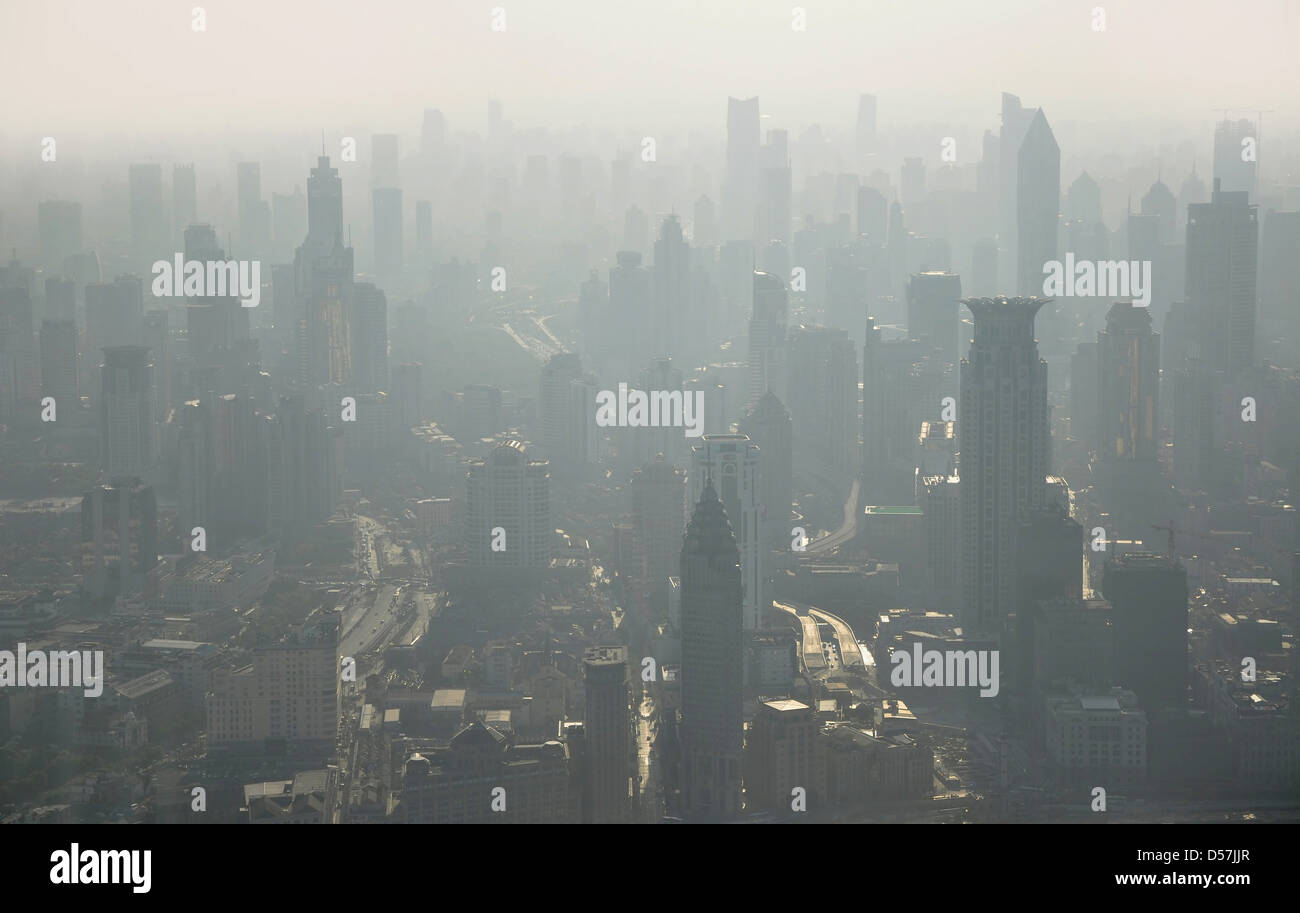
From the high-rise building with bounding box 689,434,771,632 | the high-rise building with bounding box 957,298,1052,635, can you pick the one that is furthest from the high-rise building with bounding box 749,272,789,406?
the high-rise building with bounding box 957,298,1052,635

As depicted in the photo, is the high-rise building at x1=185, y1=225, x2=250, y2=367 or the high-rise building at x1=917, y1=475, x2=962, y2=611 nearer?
the high-rise building at x1=917, y1=475, x2=962, y2=611

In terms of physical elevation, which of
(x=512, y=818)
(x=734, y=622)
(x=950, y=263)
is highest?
(x=950, y=263)

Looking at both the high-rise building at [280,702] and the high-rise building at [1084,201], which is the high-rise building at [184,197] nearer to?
the high-rise building at [280,702]

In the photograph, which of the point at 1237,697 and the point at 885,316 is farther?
the point at 885,316

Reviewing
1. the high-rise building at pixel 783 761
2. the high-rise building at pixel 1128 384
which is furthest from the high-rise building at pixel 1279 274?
the high-rise building at pixel 783 761

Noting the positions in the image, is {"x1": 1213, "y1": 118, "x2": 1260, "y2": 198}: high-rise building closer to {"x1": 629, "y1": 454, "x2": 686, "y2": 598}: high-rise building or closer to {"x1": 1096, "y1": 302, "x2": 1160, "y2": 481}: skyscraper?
{"x1": 1096, "y1": 302, "x2": 1160, "y2": 481}: skyscraper
